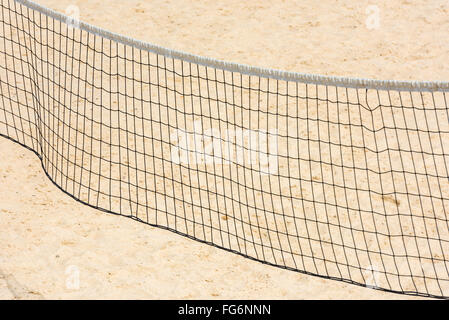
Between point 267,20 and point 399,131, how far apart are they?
301 centimetres

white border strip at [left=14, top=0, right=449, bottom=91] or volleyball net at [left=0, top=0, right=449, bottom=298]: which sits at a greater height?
white border strip at [left=14, top=0, right=449, bottom=91]

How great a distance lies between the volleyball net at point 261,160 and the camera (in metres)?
5.59

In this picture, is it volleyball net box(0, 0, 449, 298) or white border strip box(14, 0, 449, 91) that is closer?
white border strip box(14, 0, 449, 91)

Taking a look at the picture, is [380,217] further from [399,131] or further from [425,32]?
[425,32]

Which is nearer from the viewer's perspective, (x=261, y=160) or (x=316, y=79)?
(x=316, y=79)

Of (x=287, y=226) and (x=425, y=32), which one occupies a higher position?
(x=425, y=32)

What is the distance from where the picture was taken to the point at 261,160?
6.65 metres

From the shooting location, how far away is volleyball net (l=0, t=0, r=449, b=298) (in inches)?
220

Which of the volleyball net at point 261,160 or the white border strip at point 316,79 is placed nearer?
the white border strip at point 316,79

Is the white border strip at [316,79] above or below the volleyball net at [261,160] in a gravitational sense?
above

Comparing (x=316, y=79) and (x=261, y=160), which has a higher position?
(x=316, y=79)

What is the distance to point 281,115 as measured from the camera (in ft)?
22.7
